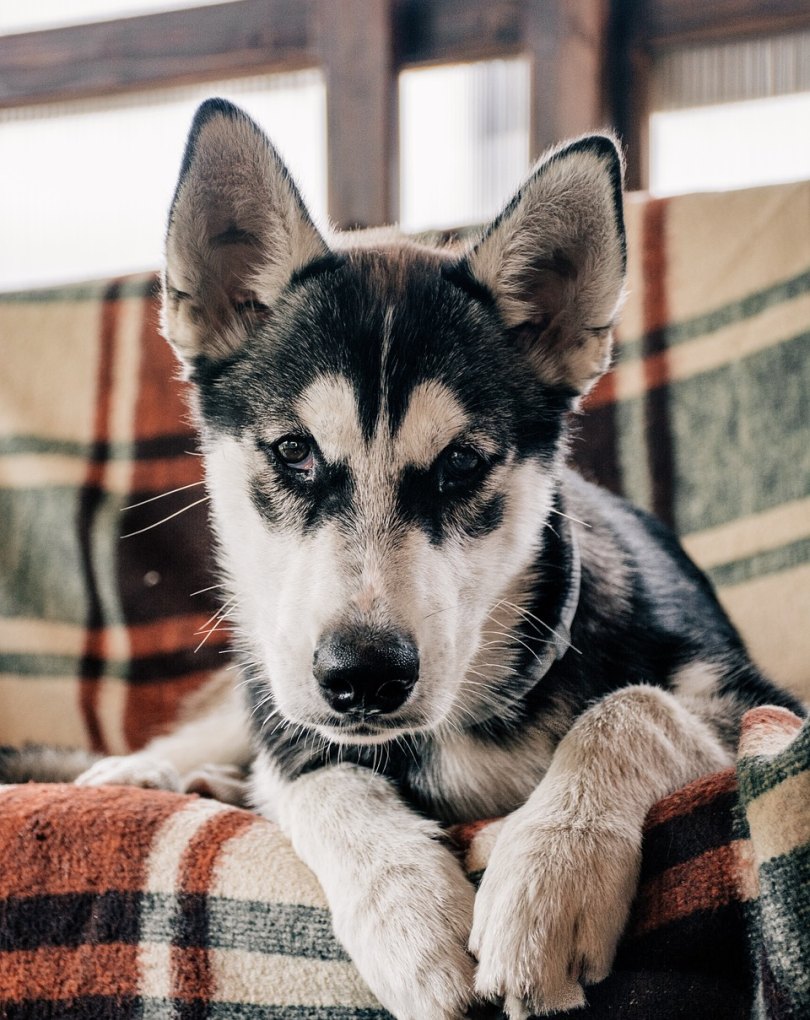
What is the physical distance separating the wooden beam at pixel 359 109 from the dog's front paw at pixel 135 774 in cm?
179

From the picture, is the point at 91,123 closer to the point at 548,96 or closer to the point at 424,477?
the point at 548,96

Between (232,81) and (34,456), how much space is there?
4.73 ft

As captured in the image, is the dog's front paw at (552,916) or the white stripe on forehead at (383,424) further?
the white stripe on forehead at (383,424)

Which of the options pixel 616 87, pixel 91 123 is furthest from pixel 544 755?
pixel 91 123

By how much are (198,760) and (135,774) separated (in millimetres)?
503

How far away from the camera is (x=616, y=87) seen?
285 cm

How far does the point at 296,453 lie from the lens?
1.43m

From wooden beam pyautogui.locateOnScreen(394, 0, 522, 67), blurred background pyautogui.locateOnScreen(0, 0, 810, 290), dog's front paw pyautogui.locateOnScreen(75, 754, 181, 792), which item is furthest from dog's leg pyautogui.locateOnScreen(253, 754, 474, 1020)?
wooden beam pyautogui.locateOnScreen(394, 0, 522, 67)

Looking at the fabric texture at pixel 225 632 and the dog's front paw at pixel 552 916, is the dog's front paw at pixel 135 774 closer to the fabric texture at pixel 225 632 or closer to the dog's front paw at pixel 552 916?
the fabric texture at pixel 225 632

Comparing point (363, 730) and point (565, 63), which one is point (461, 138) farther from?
point (363, 730)

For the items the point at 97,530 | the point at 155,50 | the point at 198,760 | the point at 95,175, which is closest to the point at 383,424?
the point at 198,760

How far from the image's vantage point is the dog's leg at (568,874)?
3.22 ft

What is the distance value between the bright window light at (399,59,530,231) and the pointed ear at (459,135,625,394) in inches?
54.7

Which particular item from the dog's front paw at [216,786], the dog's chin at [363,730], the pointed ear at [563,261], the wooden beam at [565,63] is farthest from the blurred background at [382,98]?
the dog's chin at [363,730]
